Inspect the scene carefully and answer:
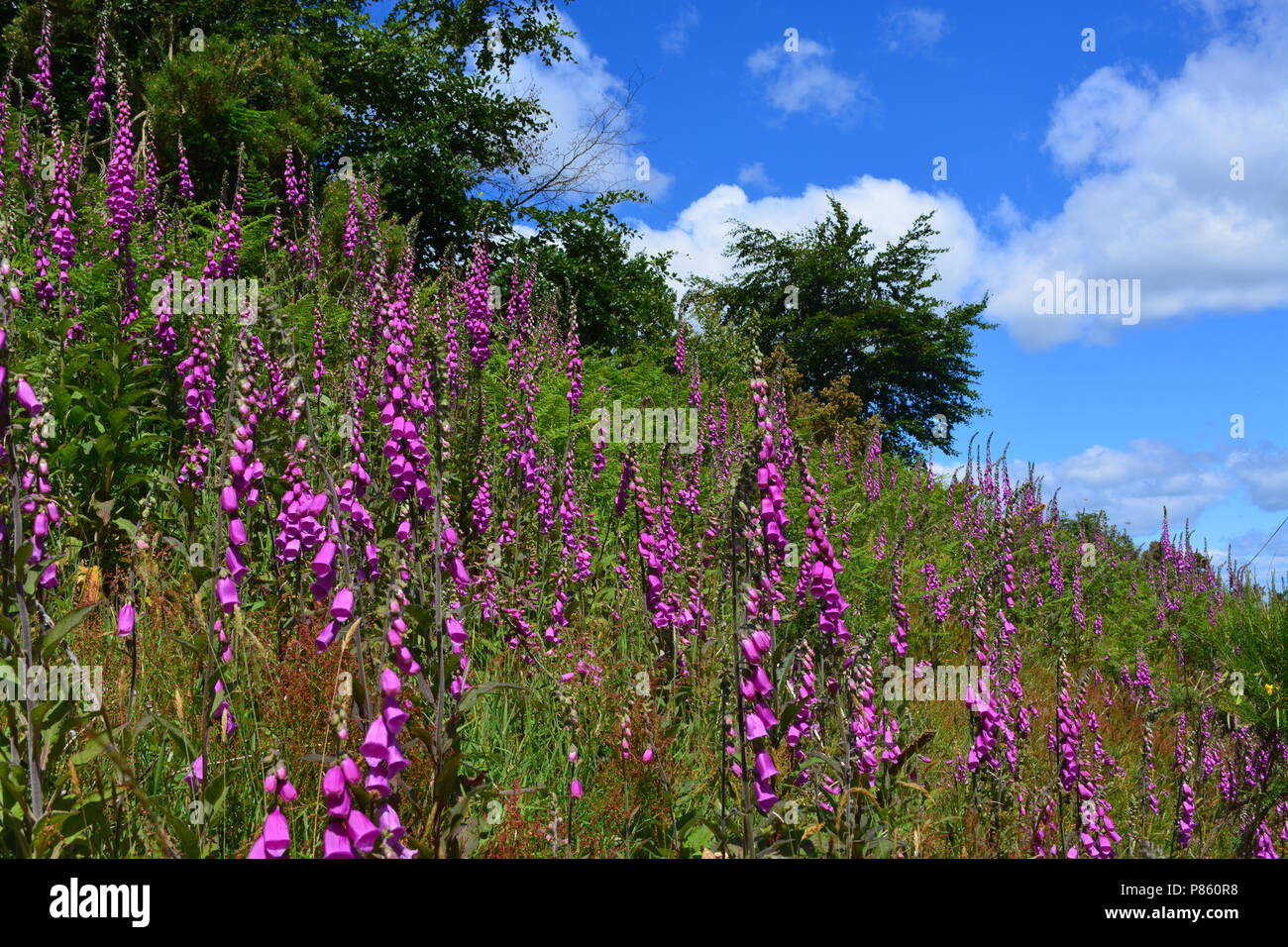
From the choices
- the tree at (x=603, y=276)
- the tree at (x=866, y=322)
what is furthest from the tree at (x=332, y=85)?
the tree at (x=866, y=322)

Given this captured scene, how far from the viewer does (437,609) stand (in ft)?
7.13

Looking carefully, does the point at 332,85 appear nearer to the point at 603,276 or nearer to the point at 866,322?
the point at 603,276

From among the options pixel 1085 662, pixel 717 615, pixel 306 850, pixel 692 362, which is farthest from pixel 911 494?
pixel 306 850

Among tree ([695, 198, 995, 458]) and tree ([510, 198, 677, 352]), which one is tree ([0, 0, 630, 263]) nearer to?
tree ([510, 198, 677, 352])

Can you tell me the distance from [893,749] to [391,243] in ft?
37.7

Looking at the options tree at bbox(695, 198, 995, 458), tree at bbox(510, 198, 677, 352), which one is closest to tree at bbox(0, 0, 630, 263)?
tree at bbox(510, 198, 677, 352)

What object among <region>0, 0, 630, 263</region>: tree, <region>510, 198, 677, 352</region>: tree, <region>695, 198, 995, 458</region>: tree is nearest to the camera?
<region>0, 0, 630, 263</region>: tree

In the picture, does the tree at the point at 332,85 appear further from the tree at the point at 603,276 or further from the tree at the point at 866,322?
the tree at the point at 866,322

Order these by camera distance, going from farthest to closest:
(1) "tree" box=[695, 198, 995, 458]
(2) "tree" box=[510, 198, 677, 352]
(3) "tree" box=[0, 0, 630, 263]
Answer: (1) "tree" box=[695, 198, 995, 458], (2) "tree" box=[510, 198, 677, 352], (3) "tree" box=[0, 0, 630, 263]

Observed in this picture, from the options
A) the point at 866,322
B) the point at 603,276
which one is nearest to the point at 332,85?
the point at 603,276

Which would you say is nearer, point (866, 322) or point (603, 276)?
point (603, 276)

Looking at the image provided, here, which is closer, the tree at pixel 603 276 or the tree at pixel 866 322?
the tree at pixel 603 276

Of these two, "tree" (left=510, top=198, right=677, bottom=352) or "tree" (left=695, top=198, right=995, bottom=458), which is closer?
"tree" (left=510, top=198, right=677, bottom=352)
